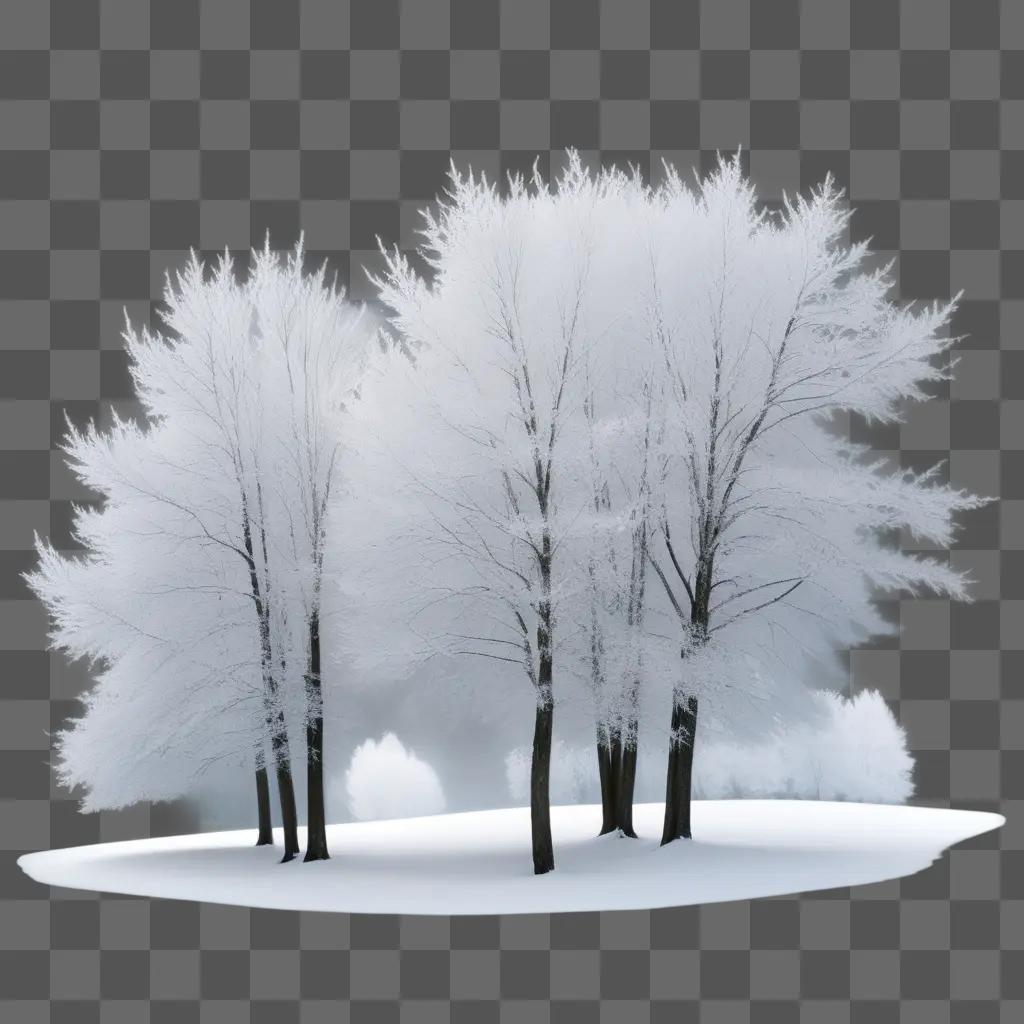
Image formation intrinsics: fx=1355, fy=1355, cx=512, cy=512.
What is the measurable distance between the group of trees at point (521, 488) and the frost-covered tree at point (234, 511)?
43mm

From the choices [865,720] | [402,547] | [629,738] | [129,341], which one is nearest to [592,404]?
[402,547]

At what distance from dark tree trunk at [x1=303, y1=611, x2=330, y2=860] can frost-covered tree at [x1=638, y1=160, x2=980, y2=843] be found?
480 centimetres

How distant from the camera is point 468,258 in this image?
17375 mm

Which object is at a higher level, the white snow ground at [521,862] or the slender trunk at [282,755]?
the slender trunk at [282,755]

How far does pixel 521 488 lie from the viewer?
699 inches

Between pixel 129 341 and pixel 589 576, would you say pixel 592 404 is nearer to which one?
pixel 589 576

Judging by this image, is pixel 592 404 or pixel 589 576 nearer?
pixel 589 576

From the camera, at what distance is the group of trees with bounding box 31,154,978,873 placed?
17203 mm

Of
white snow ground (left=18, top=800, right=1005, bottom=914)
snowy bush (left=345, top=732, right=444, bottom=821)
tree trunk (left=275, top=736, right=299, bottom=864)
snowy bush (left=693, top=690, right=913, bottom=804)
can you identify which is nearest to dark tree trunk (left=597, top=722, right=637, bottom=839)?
white snow ground (left=18, top=800, right=1005, bottom=914)

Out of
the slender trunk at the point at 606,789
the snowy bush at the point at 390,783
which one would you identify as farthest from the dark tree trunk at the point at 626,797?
the snowy bush at the point at 390,783

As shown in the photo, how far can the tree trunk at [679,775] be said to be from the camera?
59.2ft

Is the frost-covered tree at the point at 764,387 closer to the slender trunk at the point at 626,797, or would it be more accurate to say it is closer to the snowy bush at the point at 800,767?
the slender trunk at the point at 626,797

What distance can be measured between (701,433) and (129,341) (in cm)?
847

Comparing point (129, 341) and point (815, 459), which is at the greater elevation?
point (129, 341)
